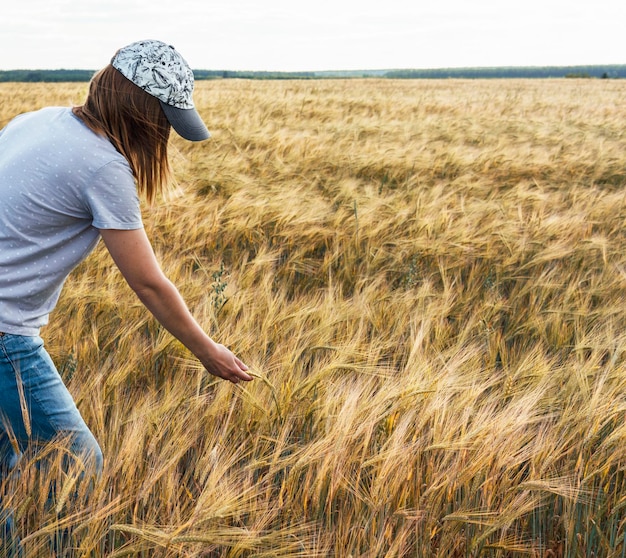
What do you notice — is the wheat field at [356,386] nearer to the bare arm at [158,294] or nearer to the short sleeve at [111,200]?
the bare arm at [158,294]

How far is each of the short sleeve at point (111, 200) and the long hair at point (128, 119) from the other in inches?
3.8

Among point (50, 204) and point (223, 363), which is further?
point (223, 363)

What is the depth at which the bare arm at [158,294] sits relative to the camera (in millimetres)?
1147

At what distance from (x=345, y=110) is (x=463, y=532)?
31.3ft

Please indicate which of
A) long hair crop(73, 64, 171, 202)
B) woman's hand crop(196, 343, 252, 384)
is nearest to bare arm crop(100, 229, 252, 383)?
woman's hand crop(196, 343, 252, 384)

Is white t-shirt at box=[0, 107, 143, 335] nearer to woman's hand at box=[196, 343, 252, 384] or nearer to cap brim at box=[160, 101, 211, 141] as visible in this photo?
cap brim at box=[160, 101, 211, 141]

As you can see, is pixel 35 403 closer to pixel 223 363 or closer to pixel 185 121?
pixel 223 363

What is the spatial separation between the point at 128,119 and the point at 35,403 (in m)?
0.64

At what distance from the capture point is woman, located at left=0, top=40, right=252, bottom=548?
1.14m

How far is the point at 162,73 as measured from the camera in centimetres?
117

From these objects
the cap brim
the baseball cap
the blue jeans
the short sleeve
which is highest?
the baseball cap

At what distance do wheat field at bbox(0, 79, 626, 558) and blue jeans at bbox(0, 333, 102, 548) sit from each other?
85 mm

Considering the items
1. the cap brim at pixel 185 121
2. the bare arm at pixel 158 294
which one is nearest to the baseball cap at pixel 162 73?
the cap brim at pixel 185 121

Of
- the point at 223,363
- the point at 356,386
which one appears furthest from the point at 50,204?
the point at 356,386
